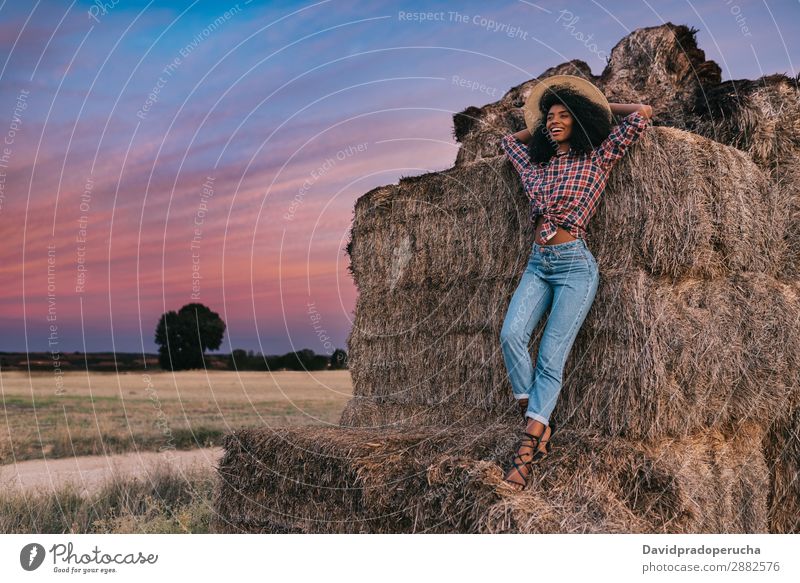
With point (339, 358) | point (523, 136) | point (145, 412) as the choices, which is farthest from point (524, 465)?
point (145, 412)

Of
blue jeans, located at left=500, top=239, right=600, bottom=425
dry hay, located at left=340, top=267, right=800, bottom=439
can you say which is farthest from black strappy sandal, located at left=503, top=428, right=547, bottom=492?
dry hay, located at left=340, top=267, right=800, bottom=439

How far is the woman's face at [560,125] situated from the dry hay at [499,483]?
2451mm

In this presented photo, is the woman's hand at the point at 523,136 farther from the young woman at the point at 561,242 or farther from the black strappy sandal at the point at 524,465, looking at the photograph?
the black strappy sandal at the point at 524,465

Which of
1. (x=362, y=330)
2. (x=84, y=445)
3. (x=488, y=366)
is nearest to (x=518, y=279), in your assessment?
(x=488, y=366)

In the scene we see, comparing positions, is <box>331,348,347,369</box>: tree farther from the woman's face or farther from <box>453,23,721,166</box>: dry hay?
the woman's face

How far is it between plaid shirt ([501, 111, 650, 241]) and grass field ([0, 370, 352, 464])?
5.63 metres

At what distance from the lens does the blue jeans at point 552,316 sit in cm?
576

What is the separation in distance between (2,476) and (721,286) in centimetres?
923

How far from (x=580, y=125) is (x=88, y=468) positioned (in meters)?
10.1

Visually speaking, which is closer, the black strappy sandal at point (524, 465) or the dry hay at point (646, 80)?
the black strappy sandal at point (524, 465)

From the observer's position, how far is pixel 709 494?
604cm

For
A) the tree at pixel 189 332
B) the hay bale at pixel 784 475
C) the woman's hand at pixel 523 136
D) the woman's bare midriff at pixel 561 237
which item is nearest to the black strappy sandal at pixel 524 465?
the woman's bare midriff at pixel 561 237

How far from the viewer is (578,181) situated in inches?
231

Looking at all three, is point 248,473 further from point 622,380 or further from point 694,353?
point 694,353
